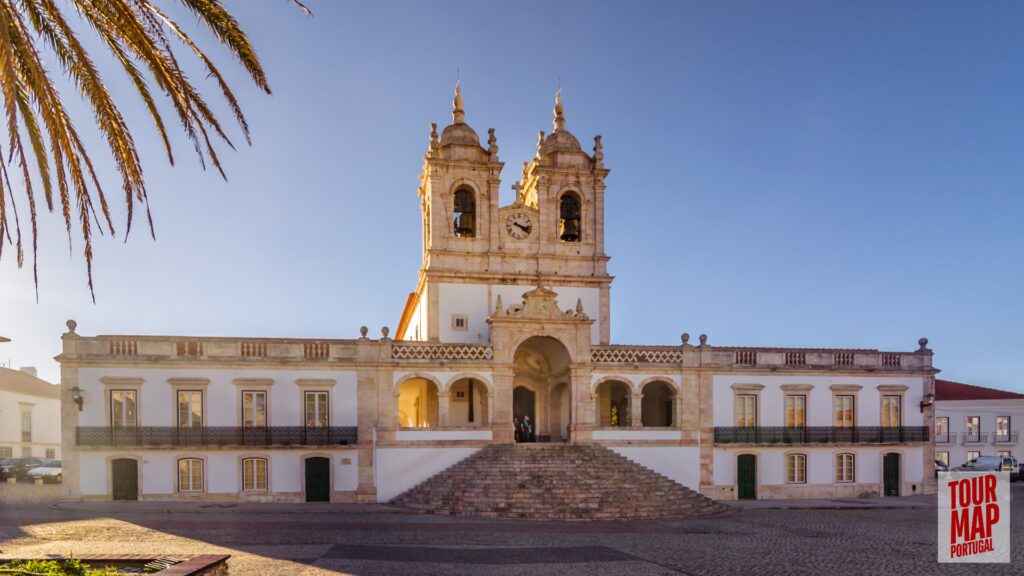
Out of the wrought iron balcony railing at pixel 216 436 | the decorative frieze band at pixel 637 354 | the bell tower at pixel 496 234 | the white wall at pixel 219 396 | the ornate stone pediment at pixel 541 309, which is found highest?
the bell tower at pixel 496 234

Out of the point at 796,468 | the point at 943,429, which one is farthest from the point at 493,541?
the point at 943,429

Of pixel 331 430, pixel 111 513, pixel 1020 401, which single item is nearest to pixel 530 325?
pixel 331 430

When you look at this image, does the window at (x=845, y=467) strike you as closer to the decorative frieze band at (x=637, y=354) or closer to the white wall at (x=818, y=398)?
the white wall at (x=818, y=398)

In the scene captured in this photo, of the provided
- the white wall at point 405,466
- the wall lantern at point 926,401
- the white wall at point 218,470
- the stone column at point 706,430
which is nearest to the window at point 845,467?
the wall lantern at point 926,401

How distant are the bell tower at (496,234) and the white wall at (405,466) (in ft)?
15.3

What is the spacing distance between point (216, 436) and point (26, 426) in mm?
23194

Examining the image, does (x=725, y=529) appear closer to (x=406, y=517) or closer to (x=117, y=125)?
(x=406, y=517)

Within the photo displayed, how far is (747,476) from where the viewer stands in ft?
87.5

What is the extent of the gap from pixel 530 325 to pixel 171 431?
11.4m

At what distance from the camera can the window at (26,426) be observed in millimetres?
40688

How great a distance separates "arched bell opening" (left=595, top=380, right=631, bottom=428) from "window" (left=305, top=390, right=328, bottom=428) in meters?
9.10

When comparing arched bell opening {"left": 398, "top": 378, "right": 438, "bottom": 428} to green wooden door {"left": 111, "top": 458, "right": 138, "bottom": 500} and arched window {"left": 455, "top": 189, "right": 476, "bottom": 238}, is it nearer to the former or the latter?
arched window {"left": 455, "top": 189, "right": 476, "bottom": 238}

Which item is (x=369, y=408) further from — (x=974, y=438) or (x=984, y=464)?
(x=974, y=438)

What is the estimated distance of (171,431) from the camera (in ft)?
78.6
